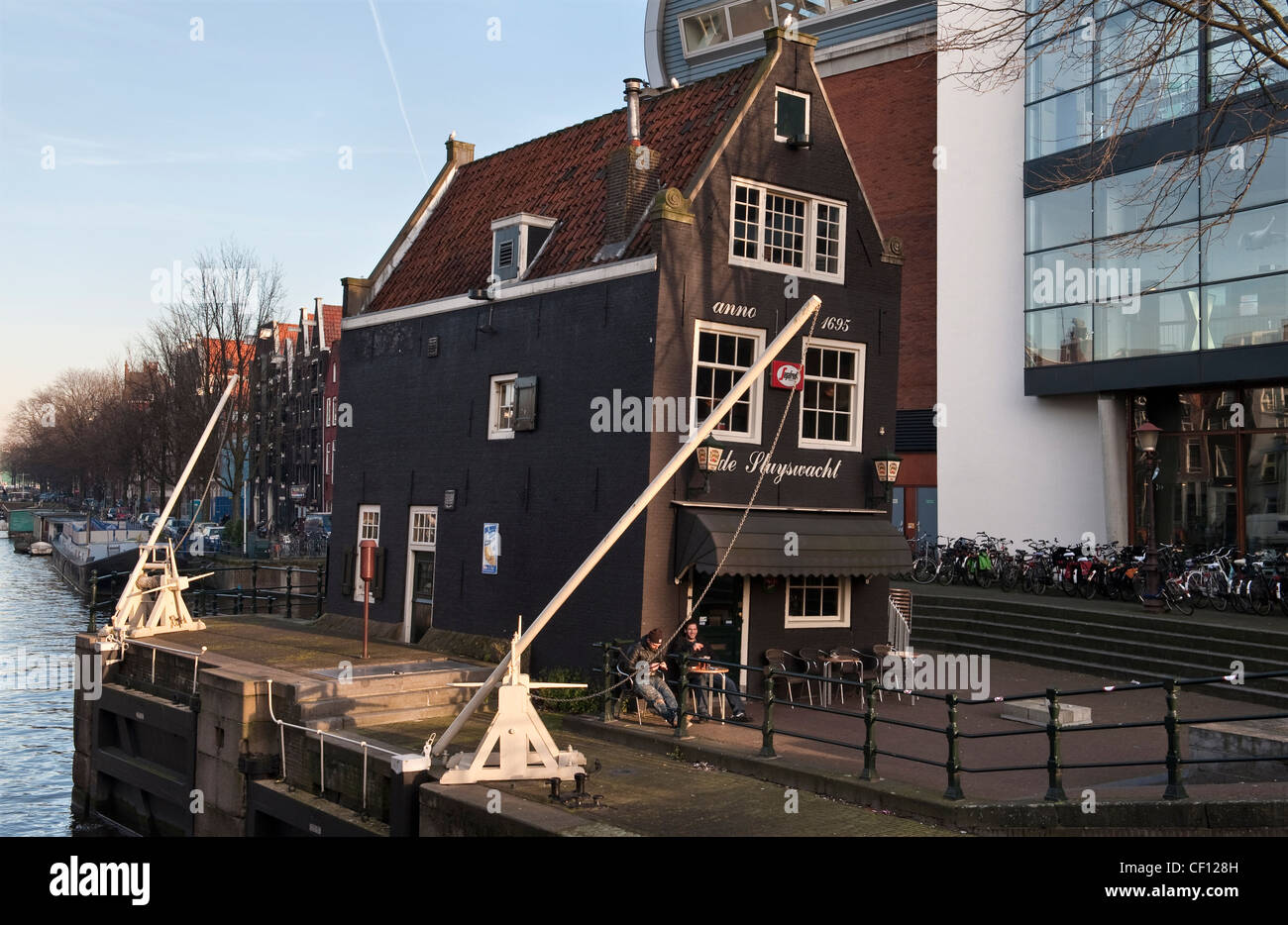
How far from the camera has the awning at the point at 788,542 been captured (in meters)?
16.5

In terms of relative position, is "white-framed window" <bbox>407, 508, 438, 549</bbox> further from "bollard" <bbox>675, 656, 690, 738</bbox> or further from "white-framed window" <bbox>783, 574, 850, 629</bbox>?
"bollard" <bbox>675, 656, 690, 738</bbox>

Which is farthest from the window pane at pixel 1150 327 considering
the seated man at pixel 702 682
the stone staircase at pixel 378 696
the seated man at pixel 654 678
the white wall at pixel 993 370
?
the stone staircase at pixel 378 696

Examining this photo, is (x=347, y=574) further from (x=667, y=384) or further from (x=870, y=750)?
(x=870, y=750)

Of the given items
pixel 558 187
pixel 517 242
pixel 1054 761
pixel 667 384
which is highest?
pixel 558 187

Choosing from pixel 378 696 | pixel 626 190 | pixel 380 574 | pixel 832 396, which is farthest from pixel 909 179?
pixel 378 696

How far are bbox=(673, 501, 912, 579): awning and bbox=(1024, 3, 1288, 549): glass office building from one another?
959cm

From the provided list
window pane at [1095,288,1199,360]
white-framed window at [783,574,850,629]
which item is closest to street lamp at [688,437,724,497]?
white-framed window at [783,574,850,629]

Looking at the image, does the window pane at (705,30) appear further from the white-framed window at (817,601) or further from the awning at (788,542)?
the white-framed window at (817,601)

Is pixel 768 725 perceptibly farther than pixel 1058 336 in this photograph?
No

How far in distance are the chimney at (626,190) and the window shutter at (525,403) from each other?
8.05 ft

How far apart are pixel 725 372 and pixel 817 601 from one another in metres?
4.06

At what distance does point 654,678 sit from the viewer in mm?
14664

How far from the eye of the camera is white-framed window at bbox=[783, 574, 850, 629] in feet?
59.7

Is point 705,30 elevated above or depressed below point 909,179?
above
